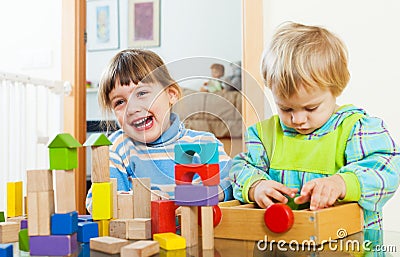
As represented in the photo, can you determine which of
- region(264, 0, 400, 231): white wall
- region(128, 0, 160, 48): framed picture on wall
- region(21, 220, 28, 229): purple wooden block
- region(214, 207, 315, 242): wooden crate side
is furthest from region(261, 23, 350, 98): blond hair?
region(128, 0, 160, 48): framed picture on wall

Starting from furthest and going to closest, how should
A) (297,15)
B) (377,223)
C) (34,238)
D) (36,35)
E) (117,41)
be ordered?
(117,41) < (36,35) < (297,15) < (377,223) < (34,238)

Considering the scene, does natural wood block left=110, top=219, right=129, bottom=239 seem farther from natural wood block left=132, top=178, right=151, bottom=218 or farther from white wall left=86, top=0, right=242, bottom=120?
white wall left=86, top=0, right=242, bottom=120

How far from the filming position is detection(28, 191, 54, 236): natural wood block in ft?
2.20

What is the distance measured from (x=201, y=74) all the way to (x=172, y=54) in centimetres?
407

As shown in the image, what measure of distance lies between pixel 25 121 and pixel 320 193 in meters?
2.11

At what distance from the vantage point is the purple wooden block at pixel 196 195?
2.31 feet

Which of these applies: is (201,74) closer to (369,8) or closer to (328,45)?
(328,45)

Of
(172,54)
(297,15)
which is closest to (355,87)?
(297,15)

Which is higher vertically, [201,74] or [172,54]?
[172,54]

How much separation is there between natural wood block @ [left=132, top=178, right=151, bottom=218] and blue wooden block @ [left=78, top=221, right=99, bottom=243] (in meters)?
0.09

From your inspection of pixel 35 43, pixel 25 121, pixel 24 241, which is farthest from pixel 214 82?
pixel 35 43

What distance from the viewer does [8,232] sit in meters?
0.81

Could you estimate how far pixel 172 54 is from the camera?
477cm

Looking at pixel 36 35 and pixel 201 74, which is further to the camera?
pixel 36 35
